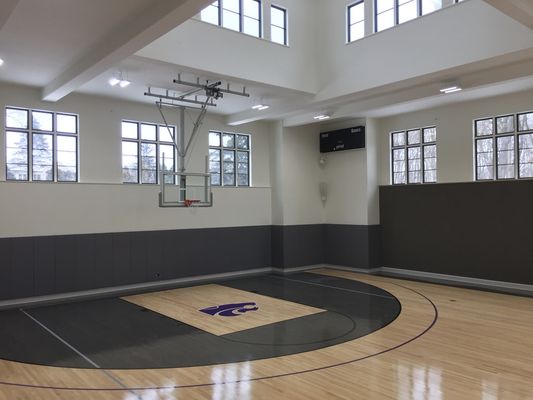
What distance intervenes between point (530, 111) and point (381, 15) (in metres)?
3.66

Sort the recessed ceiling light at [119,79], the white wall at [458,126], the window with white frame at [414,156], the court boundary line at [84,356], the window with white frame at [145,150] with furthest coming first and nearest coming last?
the window with white frame at [414,156]
the window with white frame at [145,150]
the white wall at [458,126]
the recessed ceiling light at [119,79]
the court boundary line at [84,356]

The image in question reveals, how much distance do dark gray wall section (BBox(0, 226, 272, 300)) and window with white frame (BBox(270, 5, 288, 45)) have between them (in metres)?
4.71

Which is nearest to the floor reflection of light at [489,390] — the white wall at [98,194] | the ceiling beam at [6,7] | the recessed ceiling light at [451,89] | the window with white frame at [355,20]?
the recessed ceiling light at [451,89]

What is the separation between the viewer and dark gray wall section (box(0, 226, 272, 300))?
8570mm

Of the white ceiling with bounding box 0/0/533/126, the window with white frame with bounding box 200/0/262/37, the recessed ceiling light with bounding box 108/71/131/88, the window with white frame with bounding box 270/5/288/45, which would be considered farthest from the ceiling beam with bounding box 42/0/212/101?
the window with white frame with bounding box 270/5/288/45

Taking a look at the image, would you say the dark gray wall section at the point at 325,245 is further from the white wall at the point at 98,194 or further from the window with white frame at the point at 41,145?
the window with white frame at the point at 41,145

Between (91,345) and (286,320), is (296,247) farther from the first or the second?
(91,345)

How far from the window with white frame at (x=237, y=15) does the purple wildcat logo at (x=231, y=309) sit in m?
5.09

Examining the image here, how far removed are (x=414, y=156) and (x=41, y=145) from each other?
847 centimetres

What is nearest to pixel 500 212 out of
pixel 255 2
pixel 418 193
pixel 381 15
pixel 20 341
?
pixel 418 193

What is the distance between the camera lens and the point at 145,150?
34.1 ft

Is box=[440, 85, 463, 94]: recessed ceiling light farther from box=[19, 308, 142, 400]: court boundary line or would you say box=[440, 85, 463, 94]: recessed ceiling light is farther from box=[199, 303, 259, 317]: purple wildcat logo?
box=[19, 308, 142, 400]: court boundary line

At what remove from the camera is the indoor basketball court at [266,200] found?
529 cm

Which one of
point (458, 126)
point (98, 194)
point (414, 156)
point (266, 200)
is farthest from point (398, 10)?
point (98, 194)
